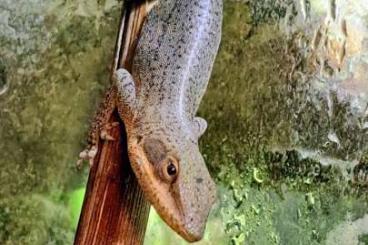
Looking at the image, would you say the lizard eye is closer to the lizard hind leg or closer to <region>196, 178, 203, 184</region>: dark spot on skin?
<region>196, 178, 203, 184</region>: dark spot on skin

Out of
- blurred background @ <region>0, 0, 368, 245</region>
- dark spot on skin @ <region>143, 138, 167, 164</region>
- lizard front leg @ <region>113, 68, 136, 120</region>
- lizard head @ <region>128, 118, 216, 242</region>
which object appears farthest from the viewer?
blurred background @ <region>0, 0, 368, 245</region>

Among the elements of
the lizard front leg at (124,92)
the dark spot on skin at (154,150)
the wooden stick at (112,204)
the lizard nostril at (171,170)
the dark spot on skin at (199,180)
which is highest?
the lizard front leg at (124,92)

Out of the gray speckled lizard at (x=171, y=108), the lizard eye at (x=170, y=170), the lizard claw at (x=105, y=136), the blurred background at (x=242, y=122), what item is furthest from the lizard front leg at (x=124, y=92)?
the blurred background at (x=242, y=122)

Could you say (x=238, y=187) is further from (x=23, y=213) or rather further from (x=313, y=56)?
(x=23, y=213)

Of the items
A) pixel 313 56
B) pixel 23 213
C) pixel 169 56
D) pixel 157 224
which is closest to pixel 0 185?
pixel 23 213

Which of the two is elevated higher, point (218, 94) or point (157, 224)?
point (218, 94)

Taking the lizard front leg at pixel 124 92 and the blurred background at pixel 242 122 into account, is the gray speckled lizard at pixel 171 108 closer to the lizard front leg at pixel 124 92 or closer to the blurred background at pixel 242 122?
the lizard front leg at pixel 124 92

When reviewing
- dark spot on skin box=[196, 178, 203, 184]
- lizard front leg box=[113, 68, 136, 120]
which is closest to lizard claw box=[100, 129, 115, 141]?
lizard front leg box=[113, 68, 136, 120]
